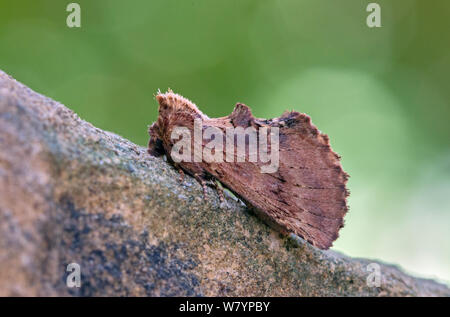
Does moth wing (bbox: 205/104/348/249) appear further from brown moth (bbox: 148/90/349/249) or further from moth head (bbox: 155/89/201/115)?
moth head (bbox: 155/89/201/115)

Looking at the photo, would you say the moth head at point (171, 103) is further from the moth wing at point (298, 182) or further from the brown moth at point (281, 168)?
the moth wing at point (298, 182)

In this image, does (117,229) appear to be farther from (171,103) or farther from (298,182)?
(298,182)

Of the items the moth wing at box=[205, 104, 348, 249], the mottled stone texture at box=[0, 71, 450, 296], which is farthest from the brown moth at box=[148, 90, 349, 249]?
the mottled stone texture at box=[0, 71, 450, 296]

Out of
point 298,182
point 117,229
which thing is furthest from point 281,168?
point 117,229

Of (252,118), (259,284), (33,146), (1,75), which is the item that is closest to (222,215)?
(259,284)

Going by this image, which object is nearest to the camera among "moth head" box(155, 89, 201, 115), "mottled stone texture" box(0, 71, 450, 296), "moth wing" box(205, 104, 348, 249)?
"mottled stone texture" box(0, 71, 450, 296)

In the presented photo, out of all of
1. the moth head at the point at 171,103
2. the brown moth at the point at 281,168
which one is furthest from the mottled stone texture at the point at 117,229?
the moth head at the point at 171,103
